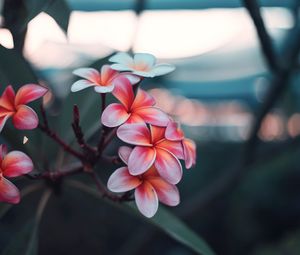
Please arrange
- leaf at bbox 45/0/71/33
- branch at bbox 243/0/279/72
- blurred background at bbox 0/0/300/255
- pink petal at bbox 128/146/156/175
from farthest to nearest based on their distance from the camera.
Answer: blurred background at bbox 0/0/300/255 → branch at bbox 243/0/279/72 → leaf at bbox 45/0/71/33 → pink petal at bbox 128/146/156/175

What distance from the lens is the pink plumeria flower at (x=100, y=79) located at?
1.70ft

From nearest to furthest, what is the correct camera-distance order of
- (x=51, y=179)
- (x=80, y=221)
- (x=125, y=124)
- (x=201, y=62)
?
(x=125, y=124) → (x=51, y=179) → (x=80, y=221) → (x=201, y=62)

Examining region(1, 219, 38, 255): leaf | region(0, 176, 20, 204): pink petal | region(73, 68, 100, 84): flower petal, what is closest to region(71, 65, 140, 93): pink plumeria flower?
region(73, 68, 100, 84): flower petal

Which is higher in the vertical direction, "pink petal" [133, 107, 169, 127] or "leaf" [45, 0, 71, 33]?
"leaf" [45, 0, 71, 33]

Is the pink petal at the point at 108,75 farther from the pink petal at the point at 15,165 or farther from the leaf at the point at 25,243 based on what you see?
the leaf at the point at 25,243

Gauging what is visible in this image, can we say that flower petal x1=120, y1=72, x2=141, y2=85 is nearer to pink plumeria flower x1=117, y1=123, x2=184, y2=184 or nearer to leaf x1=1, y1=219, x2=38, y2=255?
pink plumeria flower x1=117, y1=123, x2=184, y2=184

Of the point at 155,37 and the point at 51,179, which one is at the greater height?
the point at 51,179

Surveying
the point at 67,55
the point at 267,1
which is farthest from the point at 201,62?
the point at 267,1

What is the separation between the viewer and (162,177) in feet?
1.62

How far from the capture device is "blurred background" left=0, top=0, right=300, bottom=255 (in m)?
1.35

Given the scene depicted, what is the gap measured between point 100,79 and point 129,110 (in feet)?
0.18

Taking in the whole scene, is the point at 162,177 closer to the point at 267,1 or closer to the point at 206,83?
the point at 267,1

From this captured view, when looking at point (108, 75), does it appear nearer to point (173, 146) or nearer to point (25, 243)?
point (173, 146)

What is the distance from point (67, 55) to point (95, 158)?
1.65 meters
